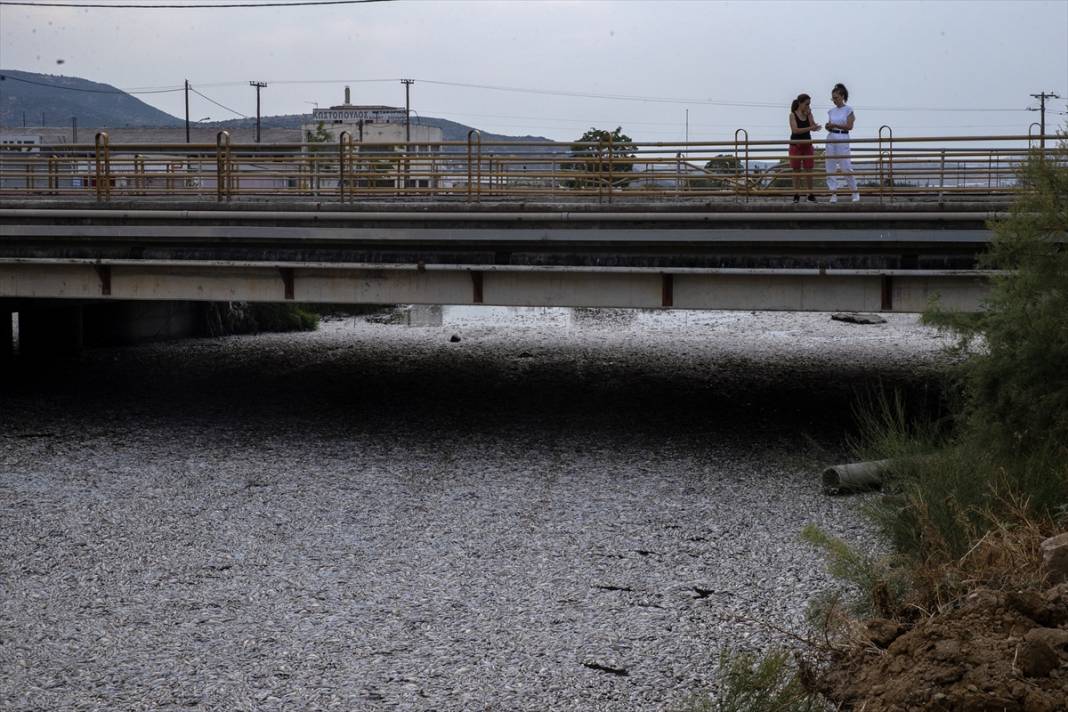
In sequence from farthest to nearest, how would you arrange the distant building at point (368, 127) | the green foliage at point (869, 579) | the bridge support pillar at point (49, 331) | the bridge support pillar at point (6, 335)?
the distant building at point (368, 127), the bridge support pillar at point (49, 331), the bridge support pillar at point (6, 335), the green foliage at point (869, 579)

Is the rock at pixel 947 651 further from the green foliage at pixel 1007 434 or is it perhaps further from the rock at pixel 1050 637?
the green foliage at pixel 1007 434

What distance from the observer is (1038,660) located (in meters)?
7.44

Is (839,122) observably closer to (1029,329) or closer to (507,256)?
(507,256)

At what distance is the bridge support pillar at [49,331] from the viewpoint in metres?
29.2

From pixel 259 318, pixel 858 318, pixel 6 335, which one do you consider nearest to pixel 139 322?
pixel 259 318

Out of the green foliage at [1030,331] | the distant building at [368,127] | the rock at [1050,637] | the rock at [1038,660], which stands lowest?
the rock at [1038,660]

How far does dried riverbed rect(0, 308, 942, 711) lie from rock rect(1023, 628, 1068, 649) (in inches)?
102

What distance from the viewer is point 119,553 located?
517 inches

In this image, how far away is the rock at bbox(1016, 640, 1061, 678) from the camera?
743 centimetres

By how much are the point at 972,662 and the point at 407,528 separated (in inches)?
307

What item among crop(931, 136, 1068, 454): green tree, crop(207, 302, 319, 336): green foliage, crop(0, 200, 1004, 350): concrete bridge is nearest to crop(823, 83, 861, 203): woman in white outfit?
crop(0, 200, 1004, 350): concrete bridge

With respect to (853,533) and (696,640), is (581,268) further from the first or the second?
(696,640)

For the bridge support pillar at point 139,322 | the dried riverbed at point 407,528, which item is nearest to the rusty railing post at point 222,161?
the dried riverbed at point 407,528

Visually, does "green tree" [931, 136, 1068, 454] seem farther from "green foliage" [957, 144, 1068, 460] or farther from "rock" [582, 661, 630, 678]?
"rock" [582, 661, 630, 678]
